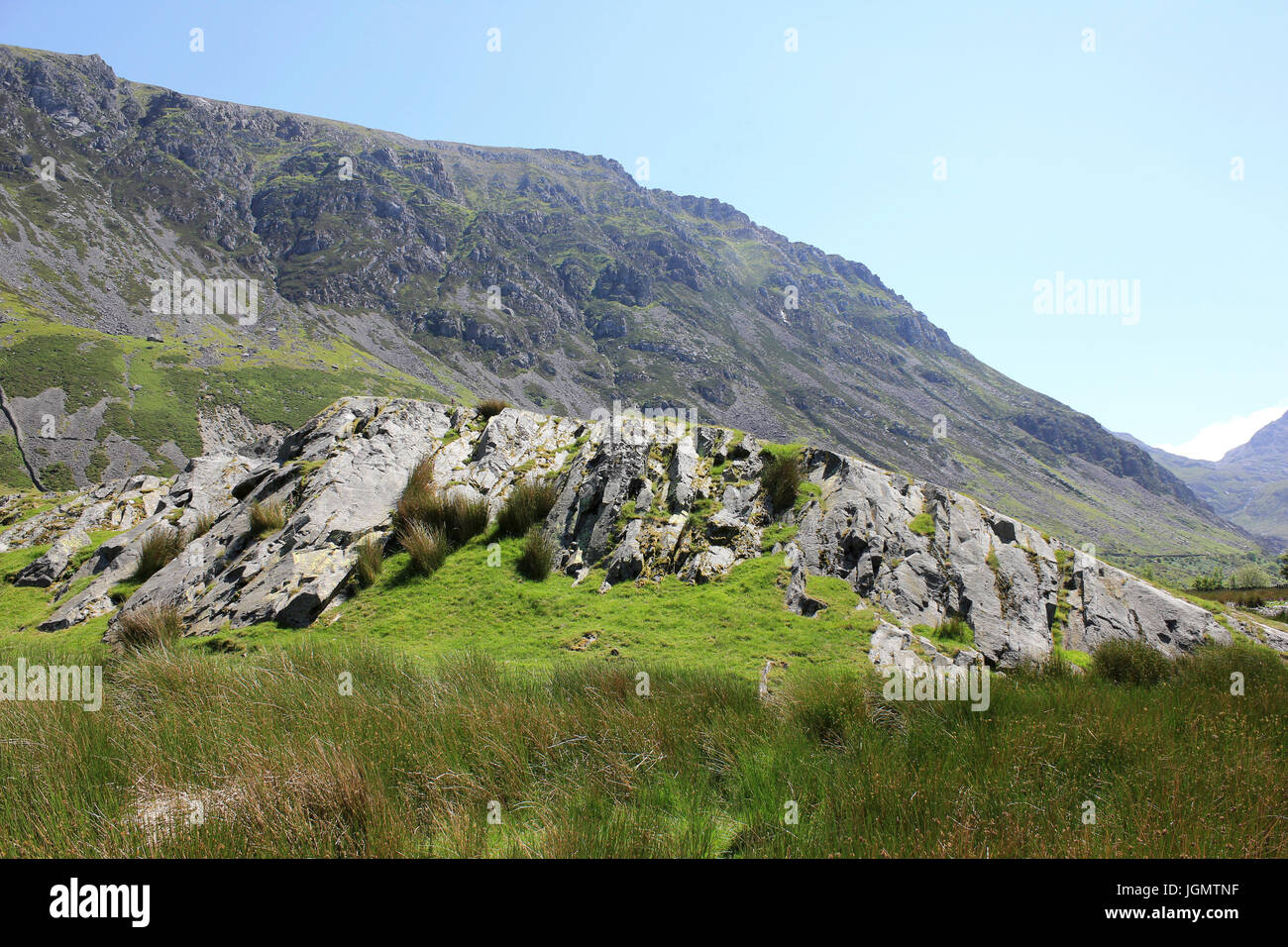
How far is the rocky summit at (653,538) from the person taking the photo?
7.66 meters

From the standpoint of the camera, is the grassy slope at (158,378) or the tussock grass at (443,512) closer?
the tussock grass at (443,512)

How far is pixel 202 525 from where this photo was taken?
11.2m

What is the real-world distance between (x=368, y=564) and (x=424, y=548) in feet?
2.87

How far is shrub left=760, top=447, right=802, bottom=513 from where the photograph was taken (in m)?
9.30

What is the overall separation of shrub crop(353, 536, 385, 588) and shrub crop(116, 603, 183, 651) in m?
2.27

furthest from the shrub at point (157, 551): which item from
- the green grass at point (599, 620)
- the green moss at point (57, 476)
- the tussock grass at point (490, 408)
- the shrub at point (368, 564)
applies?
the green moss at point (57, 476)

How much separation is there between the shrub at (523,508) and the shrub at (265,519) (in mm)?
3914

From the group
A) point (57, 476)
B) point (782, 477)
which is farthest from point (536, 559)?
point (57, 476)

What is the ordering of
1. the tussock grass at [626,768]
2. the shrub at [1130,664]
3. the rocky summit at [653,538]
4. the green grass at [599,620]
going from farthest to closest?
the rocky summit at [653,538] < the green grass at [599,620] < the shrub at [1130,664] < the tussock grass at [626,768]

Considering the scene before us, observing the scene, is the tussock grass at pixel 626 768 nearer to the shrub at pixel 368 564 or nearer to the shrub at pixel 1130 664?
the shrub at pixel 1130 664

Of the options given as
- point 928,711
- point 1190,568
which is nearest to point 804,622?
point 928,711

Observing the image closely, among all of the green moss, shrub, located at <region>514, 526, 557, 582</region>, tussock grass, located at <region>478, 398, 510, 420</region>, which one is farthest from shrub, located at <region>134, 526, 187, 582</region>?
the green moss

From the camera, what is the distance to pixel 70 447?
340ft

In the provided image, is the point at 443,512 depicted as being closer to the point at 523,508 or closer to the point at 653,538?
the point at 523,508
